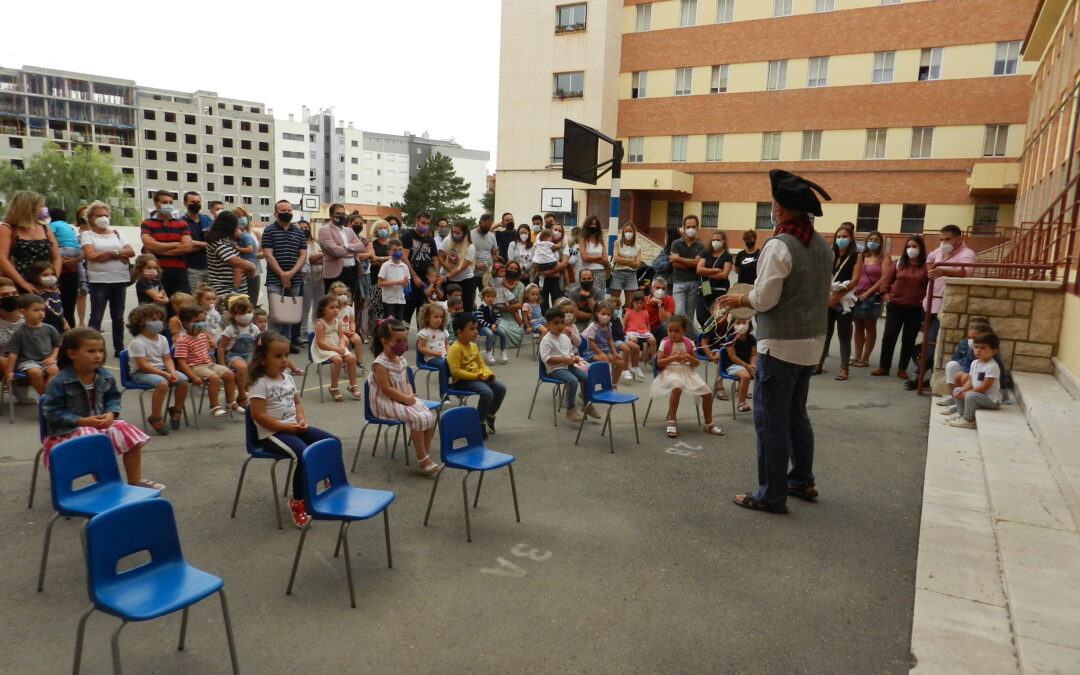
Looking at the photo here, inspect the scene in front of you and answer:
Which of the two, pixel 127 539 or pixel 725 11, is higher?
pixel 725 11

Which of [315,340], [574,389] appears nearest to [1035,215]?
[574,389]

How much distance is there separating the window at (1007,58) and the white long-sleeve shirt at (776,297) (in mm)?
29000

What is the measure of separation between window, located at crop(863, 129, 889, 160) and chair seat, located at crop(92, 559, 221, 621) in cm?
3147

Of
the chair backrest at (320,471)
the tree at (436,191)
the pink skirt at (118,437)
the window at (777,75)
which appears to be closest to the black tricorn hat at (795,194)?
the chair backrest at (320,471)

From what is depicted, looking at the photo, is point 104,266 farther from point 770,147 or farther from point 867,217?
point 867,217

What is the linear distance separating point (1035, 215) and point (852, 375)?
14.5 meters

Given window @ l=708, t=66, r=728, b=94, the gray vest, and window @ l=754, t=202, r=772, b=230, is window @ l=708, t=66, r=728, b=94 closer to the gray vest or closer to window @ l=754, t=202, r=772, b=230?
window @ l=754, t=202, r=772, b=230

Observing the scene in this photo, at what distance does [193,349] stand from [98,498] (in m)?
3.43

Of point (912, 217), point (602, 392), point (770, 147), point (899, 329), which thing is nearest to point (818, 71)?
point (770, 147)

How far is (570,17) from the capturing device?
33000 millimetres

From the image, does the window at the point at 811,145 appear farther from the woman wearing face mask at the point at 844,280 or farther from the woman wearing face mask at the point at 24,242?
the woman wearing face mask at the point at 24,242

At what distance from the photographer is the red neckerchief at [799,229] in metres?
4.80

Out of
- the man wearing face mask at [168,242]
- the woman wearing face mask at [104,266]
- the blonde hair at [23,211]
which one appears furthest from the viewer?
the man wearing face mask at [168,242]

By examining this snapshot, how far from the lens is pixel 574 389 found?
7.71 meters
